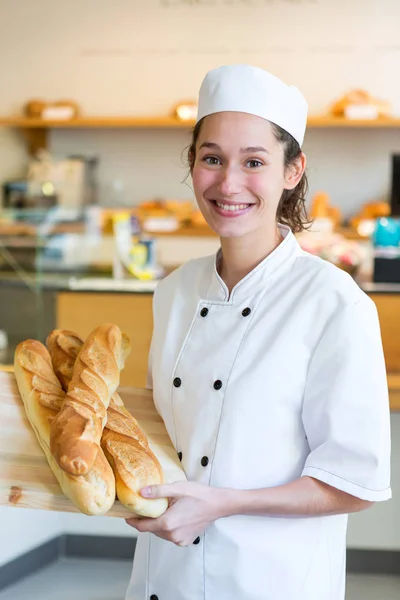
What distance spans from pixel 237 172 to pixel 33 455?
50 centimetres

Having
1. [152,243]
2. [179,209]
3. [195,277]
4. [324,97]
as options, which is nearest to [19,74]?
[179,209]

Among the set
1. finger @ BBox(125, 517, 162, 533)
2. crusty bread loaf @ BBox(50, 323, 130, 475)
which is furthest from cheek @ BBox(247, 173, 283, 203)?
finger @ BBox(125, 517, 162, 533)

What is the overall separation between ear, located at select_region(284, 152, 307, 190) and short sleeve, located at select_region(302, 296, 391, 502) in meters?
0.24

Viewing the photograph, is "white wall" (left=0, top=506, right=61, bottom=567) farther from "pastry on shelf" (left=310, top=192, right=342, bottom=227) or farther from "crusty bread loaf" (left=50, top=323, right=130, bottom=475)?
"pastry on shelf" (left=310, top=192, right=342, bottom=227)

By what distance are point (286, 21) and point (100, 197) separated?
1668 millimetres

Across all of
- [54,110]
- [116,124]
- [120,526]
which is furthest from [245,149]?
[54,110]

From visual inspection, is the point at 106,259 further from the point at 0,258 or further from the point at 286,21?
the point at 286,21

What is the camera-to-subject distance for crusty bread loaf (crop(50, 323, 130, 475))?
3.54 feet

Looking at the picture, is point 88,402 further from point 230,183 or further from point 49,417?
point 230,183

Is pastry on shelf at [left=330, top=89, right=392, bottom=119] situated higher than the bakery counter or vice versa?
pastry on shelf at [left=330, top=89, right=392, bottom=119]

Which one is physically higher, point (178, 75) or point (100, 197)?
point (178, 75)

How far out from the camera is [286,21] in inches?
216

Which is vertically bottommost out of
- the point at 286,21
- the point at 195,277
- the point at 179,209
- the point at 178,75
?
the point at 179,209

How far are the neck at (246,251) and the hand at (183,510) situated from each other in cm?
36
